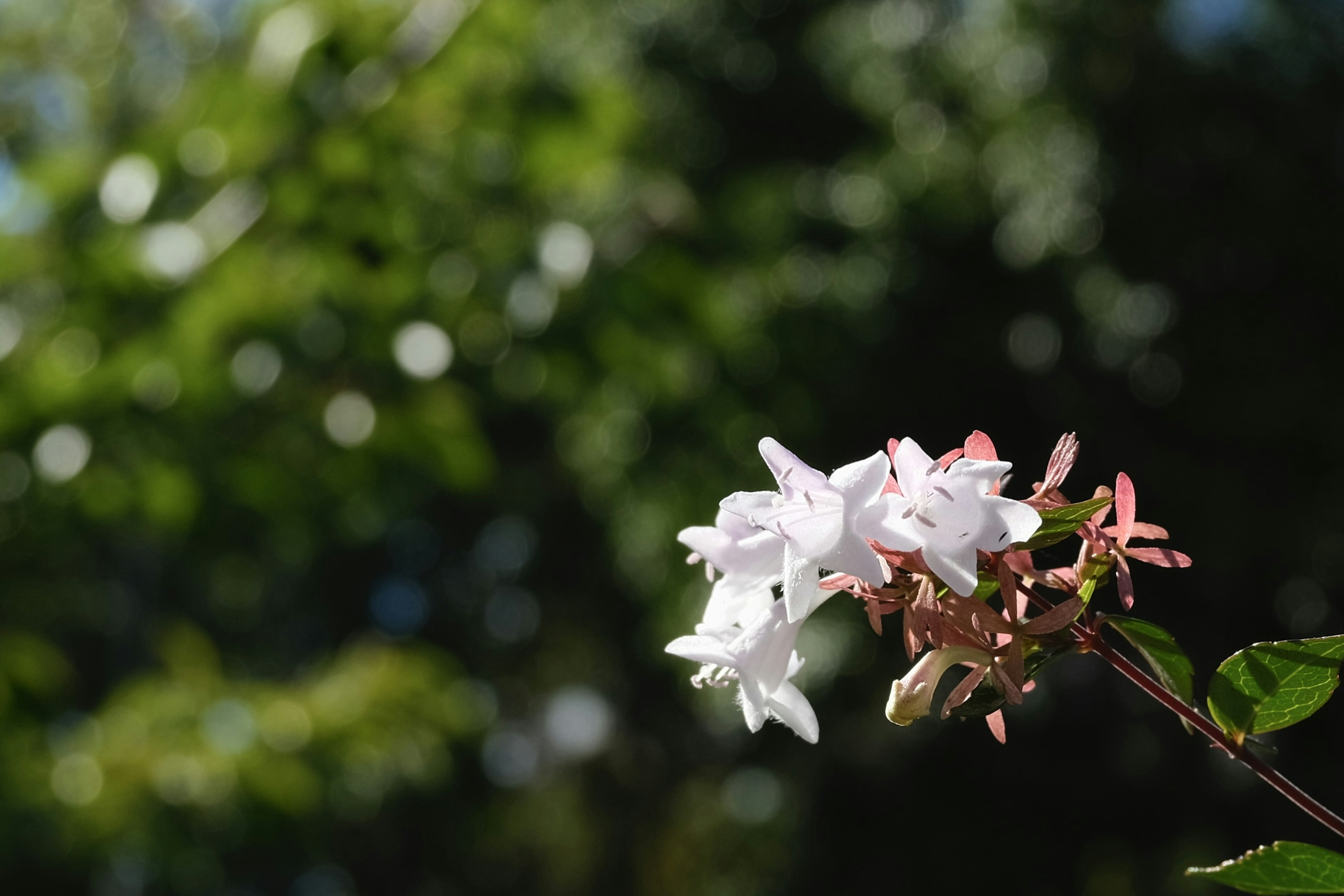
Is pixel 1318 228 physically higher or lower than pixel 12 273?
lower

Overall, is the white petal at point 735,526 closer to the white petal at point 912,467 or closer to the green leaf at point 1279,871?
the white petal at point 912,467

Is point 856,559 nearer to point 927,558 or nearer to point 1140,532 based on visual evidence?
point 927,558

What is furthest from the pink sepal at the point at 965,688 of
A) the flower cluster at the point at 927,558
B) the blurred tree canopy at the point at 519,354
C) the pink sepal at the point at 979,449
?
the blurred tree canopy at the point at 519,354

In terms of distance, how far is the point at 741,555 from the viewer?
0.61 meters

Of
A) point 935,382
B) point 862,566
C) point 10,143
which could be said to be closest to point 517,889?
point 935,382

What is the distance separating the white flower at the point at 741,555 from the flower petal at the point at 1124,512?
0.55ft

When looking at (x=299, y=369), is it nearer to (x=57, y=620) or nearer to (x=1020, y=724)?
(x=1020, y=724)

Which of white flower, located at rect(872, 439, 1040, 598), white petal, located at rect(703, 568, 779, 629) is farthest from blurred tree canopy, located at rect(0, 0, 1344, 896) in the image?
white flower, located at rect(872, 439, 1040, 598)

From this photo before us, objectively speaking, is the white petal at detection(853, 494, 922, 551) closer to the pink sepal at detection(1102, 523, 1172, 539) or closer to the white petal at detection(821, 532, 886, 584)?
the white petal at detection(821, 532, 886, 584)

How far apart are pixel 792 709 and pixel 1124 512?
20 cm

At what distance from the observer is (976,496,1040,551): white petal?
1.69 ft

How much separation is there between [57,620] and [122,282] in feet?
36.4

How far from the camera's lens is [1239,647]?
6.64 metres

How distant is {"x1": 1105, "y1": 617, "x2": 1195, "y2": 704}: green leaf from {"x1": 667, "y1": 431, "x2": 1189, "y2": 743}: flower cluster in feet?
0.10
